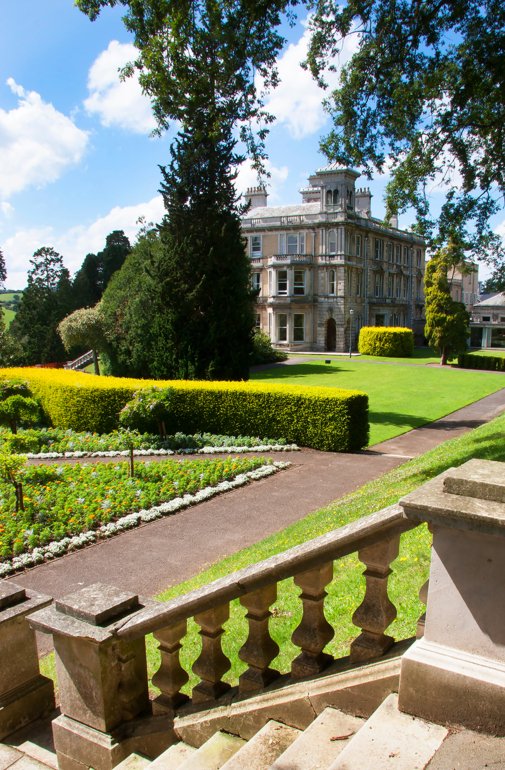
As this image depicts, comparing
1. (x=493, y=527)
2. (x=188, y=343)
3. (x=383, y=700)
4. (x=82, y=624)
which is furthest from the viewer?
(x=188, y=343)

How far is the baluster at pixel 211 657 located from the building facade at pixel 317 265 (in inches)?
1923

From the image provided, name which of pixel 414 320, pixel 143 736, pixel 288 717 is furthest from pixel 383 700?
pixel 414 320

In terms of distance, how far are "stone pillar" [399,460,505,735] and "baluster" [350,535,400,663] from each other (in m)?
0.33

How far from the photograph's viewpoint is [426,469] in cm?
1074

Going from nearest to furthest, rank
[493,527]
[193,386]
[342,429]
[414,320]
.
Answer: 1. [493,527]
2. [342,429]
3. [193,386]
4. [414,320]

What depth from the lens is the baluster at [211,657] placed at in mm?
3188

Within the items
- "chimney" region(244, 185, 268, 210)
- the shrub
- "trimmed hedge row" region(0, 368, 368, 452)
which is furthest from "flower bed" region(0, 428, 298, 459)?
"chimney" region(244, 185, 268, 210)

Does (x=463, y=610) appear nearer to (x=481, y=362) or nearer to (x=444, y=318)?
(x=481, y=362)

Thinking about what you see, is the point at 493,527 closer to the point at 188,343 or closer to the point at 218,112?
the point at 218,112

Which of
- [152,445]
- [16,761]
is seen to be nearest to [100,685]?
[16,761]

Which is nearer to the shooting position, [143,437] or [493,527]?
[493,527]

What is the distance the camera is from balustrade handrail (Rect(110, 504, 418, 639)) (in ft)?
8.58

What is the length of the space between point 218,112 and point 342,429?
854 centimetres

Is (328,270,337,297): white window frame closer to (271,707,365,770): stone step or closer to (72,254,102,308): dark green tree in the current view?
(72,254,102,308): dark green tree
